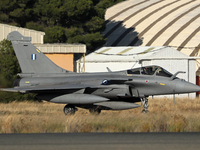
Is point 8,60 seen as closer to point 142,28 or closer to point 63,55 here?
point 63,55

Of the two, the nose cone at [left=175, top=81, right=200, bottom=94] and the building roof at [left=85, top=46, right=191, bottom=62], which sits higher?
the building roof at [left=85, top=46, right=191, bottom=62]

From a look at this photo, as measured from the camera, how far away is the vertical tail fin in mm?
15922

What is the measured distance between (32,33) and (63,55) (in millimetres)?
3289

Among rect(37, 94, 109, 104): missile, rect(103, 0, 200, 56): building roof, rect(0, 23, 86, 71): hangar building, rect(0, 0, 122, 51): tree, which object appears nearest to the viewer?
rect(37, 94, 109, 104): missile


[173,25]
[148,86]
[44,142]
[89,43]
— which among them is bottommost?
[44,142]

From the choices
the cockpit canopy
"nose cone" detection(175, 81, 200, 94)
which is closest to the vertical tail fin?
the cockpit canopy

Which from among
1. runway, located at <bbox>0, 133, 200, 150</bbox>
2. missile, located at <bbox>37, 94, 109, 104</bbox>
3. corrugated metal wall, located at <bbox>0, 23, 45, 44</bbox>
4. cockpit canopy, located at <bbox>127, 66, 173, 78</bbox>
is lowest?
runway, located at <bbox>0, 133, 200, 150</bbox>

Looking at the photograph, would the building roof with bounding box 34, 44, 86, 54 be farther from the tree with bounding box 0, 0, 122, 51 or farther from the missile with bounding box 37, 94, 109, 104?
the missile with bounding box 37, 94, 109, 104

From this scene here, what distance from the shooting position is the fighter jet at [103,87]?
14151mm

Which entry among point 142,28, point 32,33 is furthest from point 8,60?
point 142,28

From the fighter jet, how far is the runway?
493cm

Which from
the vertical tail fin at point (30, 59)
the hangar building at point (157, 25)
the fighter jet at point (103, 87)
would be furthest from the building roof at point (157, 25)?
the vertical tail fin at point (30, 59)

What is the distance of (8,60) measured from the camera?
928 inches

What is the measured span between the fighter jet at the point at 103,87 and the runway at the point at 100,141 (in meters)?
4.93
